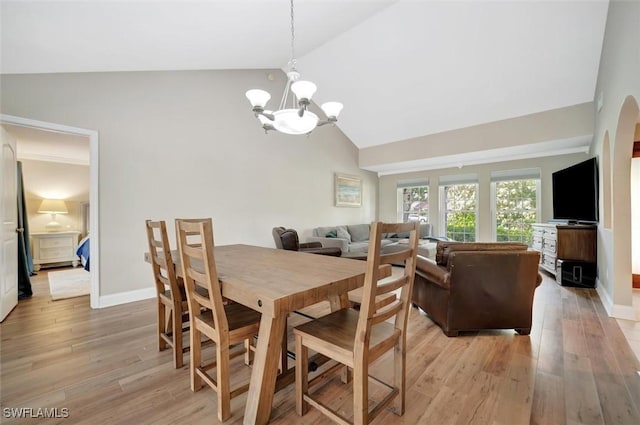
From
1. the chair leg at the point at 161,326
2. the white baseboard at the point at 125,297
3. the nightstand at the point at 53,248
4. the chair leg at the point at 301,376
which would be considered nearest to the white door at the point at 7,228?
the white baseboard at the point at 125,297

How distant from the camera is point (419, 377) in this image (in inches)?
71.0

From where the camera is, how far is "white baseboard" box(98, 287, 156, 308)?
10.3 ft

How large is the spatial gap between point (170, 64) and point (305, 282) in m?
3.55

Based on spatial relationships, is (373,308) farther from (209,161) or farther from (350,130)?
(350,130)

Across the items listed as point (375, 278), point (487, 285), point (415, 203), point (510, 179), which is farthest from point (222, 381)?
point (415, 203)

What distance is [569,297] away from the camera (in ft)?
11.3

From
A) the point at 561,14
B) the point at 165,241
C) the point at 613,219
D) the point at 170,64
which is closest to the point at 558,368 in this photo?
the point at 613,219

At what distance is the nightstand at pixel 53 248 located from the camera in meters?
4.89

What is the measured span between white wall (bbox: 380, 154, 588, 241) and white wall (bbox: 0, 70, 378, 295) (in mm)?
2994

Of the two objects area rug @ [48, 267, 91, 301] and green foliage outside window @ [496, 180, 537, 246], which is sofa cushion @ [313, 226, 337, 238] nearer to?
green foliage outside window @ [496, 180, 537, 246]

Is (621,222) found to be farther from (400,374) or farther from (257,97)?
(257,97)

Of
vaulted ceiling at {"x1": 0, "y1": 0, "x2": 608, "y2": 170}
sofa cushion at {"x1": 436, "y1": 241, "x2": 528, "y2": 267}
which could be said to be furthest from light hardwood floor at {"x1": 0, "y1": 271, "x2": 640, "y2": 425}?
vaulted ceiling at {"x1": 0, "y1": 0, "x2": 608, "y2": 170}

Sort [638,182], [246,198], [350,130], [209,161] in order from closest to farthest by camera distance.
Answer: [638,182] → [209,161] → [246,198] → [350,130]

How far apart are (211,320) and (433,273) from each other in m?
1.92
